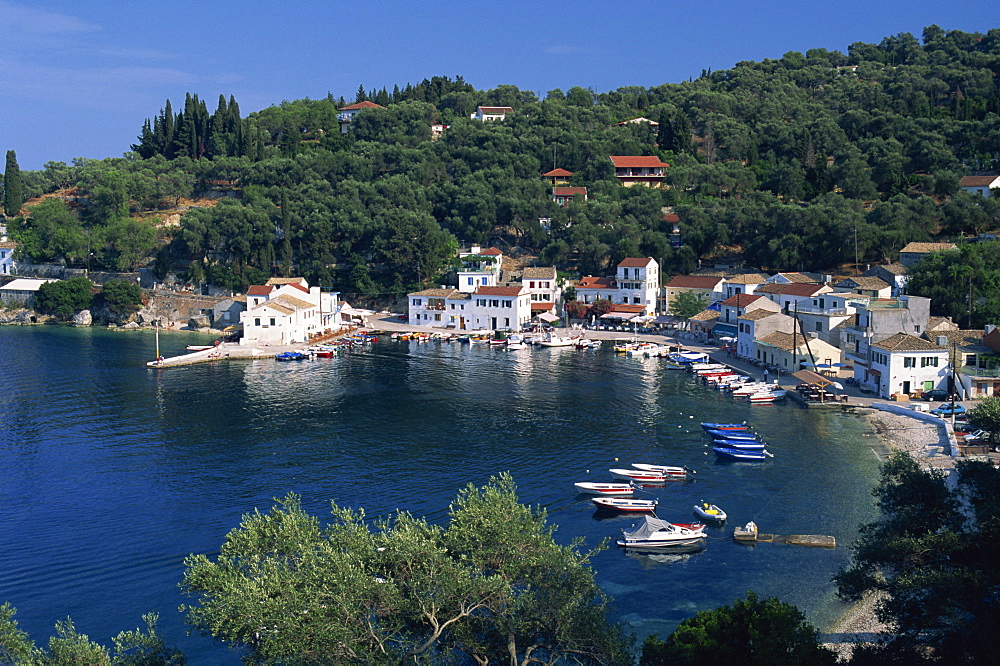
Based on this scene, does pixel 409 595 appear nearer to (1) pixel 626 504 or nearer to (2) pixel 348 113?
(1) pixel 626 504

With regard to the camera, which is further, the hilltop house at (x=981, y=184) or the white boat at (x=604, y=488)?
the hilltop house at (x=981, y=184)

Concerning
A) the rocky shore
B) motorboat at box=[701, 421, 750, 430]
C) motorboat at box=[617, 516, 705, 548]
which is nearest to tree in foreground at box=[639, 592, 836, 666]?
the rocky shore

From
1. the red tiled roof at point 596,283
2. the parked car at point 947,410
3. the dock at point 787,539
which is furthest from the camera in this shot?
the red tiled roof at point 596,283

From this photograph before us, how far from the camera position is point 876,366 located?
43.2 m

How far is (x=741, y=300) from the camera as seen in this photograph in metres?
60.3

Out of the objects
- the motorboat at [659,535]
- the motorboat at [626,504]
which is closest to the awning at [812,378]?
the motorboat at [626,504]

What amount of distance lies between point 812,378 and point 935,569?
94.1 feet

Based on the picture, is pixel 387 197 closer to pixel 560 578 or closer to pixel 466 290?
pixel 466 290

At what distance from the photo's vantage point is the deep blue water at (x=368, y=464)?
23234 mm

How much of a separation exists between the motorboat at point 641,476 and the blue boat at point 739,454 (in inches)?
159

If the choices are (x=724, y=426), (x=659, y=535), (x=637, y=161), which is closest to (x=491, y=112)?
(x=637, y=161)

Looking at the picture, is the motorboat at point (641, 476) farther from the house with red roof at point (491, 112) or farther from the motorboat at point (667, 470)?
the house with red roof at point (491, 112)

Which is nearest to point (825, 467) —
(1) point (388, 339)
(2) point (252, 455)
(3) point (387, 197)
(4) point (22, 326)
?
(2) point (252, 455)

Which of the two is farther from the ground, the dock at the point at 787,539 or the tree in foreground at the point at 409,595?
the tree in foreground at the point at 409,595
